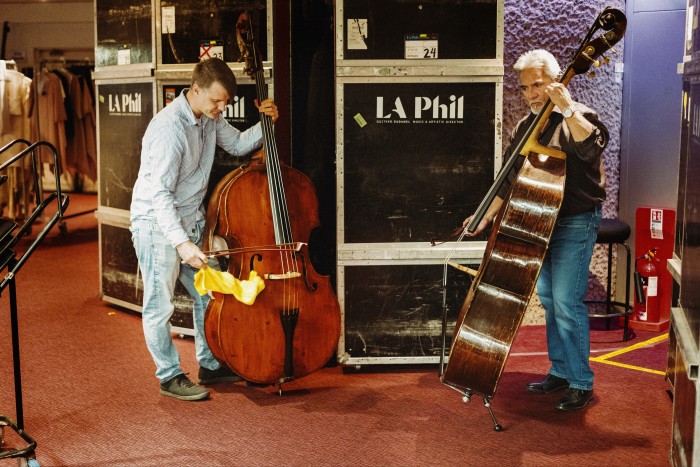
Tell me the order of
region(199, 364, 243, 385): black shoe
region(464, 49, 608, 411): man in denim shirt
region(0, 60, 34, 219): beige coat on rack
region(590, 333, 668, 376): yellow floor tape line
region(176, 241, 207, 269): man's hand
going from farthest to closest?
1. region(0, 60, 34, 219): beige coat on rack
2. region(590, 333, 668, 376): yellow floor tape line
3. region(199, 364, 243, 385): black shoe
4. region(176, 241, 207, 269): man's hand
5. region(464, 49, 608, 411): man in denim shirt

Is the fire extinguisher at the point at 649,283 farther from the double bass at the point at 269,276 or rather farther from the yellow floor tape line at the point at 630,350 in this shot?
the double bass at the point at 269,276

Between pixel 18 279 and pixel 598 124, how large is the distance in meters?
4.81

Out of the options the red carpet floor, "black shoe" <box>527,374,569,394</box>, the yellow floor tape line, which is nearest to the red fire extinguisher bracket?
the yellow floor tape line

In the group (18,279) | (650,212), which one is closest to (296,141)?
(650,212)

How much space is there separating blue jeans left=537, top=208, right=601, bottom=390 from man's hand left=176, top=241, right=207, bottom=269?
60.0 inches

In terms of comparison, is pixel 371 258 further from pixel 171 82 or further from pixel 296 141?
pixel 171 82

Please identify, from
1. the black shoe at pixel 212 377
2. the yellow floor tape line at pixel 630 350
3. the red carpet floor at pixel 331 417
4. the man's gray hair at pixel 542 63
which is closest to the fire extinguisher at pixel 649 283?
the yellow floor tape line at pixel 630 350

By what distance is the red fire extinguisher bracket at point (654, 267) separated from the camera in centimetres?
539

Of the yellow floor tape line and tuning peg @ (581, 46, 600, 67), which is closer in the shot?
tuning peg @ (581, 46, 600, 67)

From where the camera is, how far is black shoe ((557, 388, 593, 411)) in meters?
3.96

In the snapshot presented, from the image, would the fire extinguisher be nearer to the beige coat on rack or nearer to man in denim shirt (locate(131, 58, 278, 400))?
man in denim shirt (locate(131, 58, 278, 400))

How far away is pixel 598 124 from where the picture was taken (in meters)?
3.71

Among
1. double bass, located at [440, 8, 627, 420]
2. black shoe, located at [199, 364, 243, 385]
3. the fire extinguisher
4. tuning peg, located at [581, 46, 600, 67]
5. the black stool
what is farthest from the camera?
the fire extinguisher

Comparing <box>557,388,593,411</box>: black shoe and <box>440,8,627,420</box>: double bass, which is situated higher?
<box>440,8,627,420</box>: double bass
